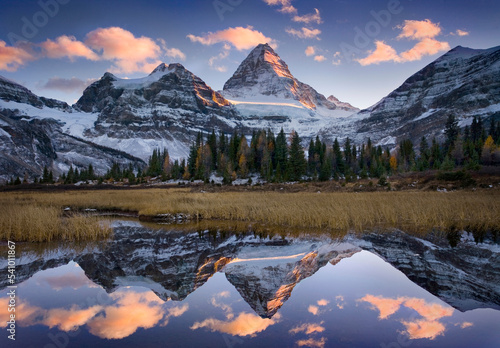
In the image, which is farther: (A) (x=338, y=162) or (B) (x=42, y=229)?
(A) (x=338, y=162)

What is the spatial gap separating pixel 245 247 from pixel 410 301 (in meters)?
7.75

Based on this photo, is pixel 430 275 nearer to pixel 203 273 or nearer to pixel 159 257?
pixel 203 273

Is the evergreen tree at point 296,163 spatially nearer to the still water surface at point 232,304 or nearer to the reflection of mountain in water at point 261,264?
the reflection of mountain in water at point 261,264

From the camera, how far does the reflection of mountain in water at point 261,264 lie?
29.2 feet

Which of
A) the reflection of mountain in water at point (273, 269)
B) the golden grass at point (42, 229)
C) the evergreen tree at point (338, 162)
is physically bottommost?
the reflection of mountain in water at point (273, 269)

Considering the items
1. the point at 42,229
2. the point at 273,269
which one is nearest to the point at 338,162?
the point at 273,269

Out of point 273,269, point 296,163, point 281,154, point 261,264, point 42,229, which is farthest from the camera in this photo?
point 281,154

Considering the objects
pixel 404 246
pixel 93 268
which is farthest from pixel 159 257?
A: pixel 404 246

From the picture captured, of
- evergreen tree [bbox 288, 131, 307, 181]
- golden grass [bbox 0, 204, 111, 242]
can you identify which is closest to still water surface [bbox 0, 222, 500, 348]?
golden grass [bbox 0, 204, 111, 242]

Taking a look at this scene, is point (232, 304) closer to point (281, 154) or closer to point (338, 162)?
point (281, 154)

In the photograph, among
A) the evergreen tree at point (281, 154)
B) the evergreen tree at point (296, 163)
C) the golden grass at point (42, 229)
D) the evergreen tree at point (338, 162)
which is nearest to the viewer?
the golden grass at point (42, 229)

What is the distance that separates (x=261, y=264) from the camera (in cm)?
1193

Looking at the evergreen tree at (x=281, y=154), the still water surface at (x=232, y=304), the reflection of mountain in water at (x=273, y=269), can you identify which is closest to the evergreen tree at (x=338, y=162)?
the evergreen tree at (x=281, y=154)

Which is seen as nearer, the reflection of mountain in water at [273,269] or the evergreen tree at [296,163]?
the reflection of mountain in water at [273,269]
